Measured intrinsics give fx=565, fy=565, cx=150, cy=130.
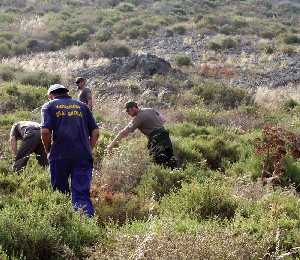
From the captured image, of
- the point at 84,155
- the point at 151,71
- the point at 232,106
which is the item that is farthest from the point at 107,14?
the point at 84,155

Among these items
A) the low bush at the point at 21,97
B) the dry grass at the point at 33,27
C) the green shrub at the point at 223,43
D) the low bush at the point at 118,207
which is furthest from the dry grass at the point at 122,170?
the dry grass at the point at 33,27

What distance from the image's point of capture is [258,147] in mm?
8922

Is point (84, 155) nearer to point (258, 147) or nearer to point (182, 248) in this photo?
point (182, 248)

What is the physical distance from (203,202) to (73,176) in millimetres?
1537

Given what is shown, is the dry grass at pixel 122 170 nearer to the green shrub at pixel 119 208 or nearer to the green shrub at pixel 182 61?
the green shrub at pixel 119 208

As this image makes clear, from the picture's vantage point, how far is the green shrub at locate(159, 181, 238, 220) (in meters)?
6.35

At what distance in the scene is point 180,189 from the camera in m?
6.89

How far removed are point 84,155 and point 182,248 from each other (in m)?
2.64

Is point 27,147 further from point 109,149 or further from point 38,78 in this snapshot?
point 38,78

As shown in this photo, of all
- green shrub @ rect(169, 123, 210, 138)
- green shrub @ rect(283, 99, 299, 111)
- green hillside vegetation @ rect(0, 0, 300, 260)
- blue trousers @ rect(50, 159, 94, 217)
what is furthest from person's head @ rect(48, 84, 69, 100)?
green shrub @ rect(283, 99, 299, 111)

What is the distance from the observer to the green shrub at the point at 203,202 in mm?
6348

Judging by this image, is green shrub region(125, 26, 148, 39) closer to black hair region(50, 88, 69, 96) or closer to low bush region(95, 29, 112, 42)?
low bush region(95, 29, 112, 42)

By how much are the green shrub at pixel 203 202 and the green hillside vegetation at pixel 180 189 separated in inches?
0.5

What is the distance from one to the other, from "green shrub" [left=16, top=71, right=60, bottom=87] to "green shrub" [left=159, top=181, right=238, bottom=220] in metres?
11.4
